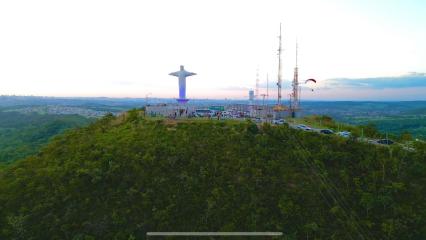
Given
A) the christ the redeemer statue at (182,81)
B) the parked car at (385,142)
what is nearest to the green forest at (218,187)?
the parked car at (385,142)

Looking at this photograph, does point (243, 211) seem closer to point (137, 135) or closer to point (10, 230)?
point (137, 135)

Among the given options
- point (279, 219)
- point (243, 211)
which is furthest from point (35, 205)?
point (279, 219)

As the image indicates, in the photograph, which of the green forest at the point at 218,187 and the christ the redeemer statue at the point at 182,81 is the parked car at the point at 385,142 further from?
the christ the redeemer statue at the point at 182,81

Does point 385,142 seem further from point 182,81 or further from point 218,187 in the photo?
point 182,81

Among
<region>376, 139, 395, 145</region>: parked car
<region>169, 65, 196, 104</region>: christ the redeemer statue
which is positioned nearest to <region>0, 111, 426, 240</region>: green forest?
<region>376, 139, 395, 145</region>: parked car

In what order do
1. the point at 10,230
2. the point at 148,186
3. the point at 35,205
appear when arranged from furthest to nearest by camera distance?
1. the point at 148,186
2. the point at 35,205
3. the point at 10,230

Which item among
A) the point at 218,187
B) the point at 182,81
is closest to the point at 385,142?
the point at 218,187

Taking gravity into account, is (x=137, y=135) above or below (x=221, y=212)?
above

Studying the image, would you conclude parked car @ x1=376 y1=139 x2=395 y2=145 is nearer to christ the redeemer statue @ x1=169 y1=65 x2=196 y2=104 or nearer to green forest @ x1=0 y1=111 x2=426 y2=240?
green forest @ x1=0 y1=111 x2=426 y2=240
